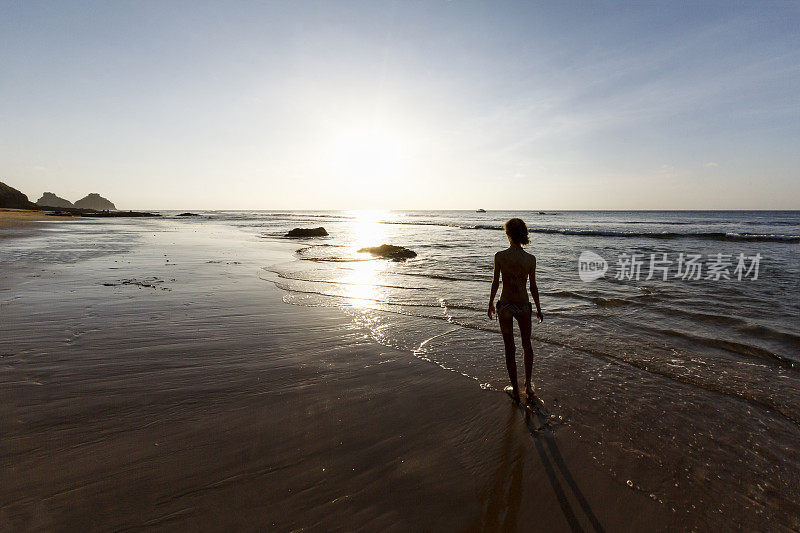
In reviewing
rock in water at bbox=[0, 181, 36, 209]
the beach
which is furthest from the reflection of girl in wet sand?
rock in water at bbox=[0, 181, 36, 209]

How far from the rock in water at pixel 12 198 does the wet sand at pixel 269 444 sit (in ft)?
358

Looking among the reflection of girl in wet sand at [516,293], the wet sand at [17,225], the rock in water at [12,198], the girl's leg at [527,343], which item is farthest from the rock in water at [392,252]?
the rock in water at [12,198]

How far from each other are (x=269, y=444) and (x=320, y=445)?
53cm

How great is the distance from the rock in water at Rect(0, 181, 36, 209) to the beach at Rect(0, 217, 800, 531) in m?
109

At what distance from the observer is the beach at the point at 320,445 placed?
285 cm

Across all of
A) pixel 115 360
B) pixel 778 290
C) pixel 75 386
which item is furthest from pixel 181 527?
pixel 778 290

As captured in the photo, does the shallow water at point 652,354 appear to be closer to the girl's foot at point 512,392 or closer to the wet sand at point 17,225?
the girl's foot at point 512,392

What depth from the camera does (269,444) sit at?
362cm

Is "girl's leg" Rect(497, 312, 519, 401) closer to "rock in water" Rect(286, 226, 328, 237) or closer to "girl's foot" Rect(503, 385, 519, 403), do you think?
"girl's foot" Rect(503, 385, 519, 403)

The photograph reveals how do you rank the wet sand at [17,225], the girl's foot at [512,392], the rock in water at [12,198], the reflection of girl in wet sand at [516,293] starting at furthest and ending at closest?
the rock in water at [12,198] < the wet sand at [17,225] < the reflection of girl in wet sand at [516,293] < the girl's foot at [512,392]

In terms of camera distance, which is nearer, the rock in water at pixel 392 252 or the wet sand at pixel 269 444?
the wet sand at pixel 269 444

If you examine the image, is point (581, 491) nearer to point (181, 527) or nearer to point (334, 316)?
point (181, 527)

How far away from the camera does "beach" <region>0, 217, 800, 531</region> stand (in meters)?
2.85

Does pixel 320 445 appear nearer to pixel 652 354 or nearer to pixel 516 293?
pixel 516 293
